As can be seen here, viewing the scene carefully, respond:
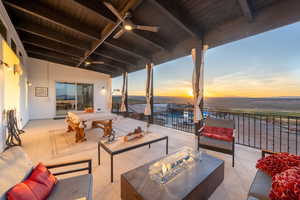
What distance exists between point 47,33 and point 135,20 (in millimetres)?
3100

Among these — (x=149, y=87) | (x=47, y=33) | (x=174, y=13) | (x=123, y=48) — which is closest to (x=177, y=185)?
(x=174, y=13)

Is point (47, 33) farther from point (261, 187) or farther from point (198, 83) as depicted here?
point (261, 187)

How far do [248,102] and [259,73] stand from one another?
8.48 feet

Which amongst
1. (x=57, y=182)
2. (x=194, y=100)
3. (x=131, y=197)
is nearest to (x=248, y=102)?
(x=194, y=100)

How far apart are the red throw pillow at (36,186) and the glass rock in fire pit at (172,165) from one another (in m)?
0.97

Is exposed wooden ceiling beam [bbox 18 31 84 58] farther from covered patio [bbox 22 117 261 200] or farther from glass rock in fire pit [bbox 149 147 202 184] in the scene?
glass rock in fire pit [bbox 149 147 202 184]

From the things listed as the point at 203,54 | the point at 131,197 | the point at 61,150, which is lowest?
the point at 61,150

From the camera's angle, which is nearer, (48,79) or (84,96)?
(48,79)

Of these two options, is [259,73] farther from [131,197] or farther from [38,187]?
[38,187]

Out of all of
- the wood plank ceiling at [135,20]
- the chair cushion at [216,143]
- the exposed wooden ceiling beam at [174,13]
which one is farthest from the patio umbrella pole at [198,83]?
the chair cushion at [216,143]

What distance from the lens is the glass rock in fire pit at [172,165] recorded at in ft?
4.48

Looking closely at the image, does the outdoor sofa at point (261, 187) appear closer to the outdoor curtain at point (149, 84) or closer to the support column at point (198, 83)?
the support column at point (198, 83)

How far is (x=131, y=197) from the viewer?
1.24 metres

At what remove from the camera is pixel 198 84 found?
11.5 ft
